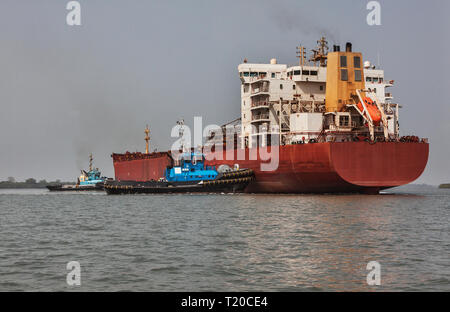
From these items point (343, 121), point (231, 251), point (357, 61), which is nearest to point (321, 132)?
point (343, 121)

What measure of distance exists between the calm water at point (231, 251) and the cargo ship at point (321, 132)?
12.7 metres

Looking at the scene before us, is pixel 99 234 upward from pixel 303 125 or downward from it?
downward

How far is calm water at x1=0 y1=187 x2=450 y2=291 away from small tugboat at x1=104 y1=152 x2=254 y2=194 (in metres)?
21.1

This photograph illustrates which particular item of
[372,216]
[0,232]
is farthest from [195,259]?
[372,216]

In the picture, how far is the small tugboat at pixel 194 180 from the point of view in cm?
4978

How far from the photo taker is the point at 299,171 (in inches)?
1704

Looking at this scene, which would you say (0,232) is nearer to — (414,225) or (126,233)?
(126,233)

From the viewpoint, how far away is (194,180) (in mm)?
52750
